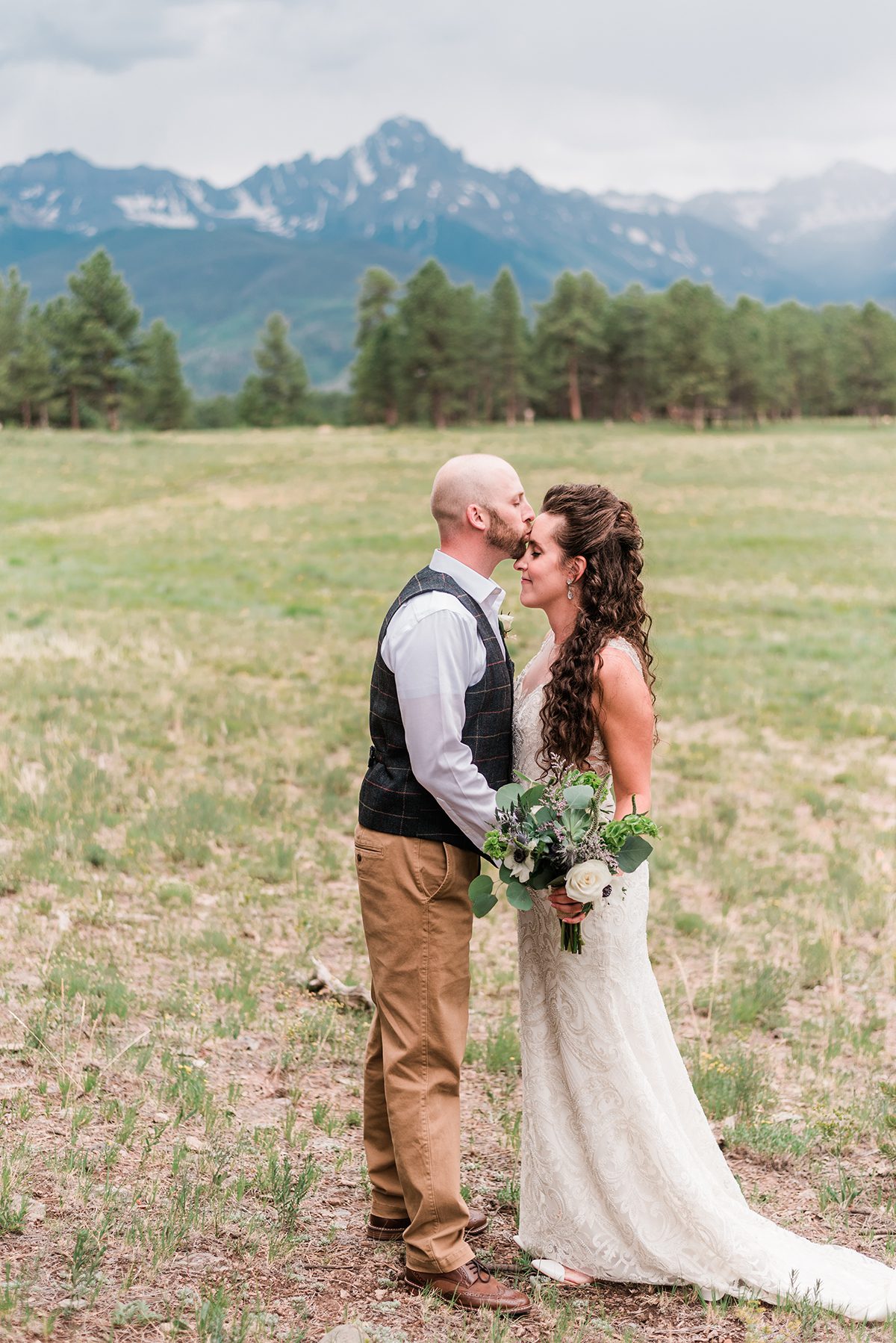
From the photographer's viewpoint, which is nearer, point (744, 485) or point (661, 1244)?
point (661, 1244)

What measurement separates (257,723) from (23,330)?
8952 cm

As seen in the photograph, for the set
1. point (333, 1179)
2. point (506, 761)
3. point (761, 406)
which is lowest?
point (333, 1179)

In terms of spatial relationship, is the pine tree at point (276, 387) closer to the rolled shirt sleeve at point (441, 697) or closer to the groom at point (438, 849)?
the groom at point (438, 849)

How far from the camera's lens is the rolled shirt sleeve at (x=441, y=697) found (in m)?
4.02

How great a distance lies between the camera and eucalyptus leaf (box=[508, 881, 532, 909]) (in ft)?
13.3

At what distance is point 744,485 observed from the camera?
4659 cm

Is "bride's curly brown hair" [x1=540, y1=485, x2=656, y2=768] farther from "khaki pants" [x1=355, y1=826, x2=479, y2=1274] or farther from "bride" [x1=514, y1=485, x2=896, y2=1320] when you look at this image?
"khaki pants" [x1=355, y1=826, x2=479, y2=1274]

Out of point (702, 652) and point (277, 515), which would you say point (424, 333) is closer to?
point (277, 515)

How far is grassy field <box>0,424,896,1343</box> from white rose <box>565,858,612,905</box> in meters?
1.53

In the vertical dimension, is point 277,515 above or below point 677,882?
above

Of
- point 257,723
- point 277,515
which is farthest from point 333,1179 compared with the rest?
point 277,515

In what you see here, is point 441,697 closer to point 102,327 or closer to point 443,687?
point 443,687

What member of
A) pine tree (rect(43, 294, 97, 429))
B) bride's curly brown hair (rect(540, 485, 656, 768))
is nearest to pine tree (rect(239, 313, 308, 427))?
pine tree (rect(43, 294, 97, 429))

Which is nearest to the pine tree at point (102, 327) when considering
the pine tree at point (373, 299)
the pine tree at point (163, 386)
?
the pine tree at point (163, 386)
